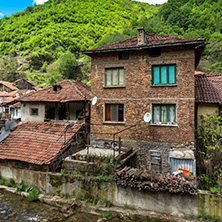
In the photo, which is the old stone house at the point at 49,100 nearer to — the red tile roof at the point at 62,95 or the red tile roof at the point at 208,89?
the red tile roof at the point at 62,95

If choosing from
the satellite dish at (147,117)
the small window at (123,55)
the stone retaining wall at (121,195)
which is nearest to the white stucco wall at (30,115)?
the stone retaining wall at (121,195)

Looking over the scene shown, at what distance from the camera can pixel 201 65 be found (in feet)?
122

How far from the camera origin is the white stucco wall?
57.7ft

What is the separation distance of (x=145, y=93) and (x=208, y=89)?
5.25m

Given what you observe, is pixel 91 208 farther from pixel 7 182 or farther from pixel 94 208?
pixel 7 182

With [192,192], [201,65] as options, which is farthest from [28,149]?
[201,65]

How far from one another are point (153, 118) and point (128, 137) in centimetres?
247

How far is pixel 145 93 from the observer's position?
13.2 metres

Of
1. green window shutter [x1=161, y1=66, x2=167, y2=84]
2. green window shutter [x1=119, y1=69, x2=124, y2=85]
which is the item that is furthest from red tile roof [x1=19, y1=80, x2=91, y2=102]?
green window shutter [x1=161, y1=66, x2=167, y2=84]

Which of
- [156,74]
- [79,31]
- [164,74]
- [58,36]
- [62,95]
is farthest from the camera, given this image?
[79,31]

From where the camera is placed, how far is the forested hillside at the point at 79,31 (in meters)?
42.8

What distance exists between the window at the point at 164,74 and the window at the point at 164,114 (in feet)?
5.90

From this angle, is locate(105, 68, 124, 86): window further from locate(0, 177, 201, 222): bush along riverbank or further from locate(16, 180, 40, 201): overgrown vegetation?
locate(16, 180, 40, 201): overgrown vegetation

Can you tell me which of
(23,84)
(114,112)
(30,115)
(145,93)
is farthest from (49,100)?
(23,84)
